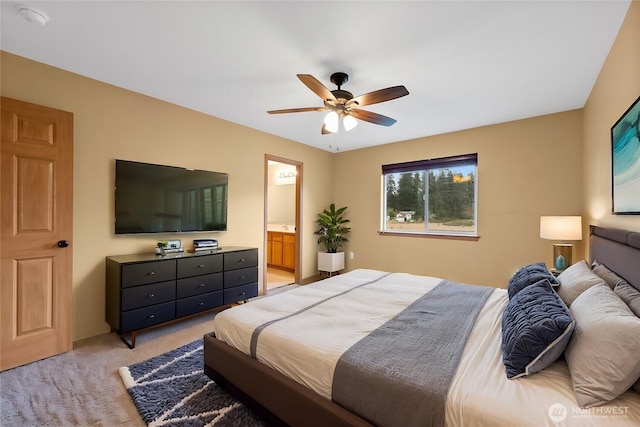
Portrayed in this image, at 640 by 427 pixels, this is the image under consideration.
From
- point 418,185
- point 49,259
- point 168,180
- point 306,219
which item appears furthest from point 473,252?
point 49,259

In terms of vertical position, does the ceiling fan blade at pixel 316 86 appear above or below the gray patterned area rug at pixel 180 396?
above

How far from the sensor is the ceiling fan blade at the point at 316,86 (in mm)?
1990

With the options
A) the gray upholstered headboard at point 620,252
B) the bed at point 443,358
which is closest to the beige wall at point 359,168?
the gray upholstered headboard at point 620,252

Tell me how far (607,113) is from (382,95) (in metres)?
1.87

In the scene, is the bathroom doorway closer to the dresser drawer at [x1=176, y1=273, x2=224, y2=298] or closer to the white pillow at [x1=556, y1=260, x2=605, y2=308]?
the dresser drawer at [x1=176, y1=273, x2=224, y2=298]

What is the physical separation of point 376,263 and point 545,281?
3297 millimetres

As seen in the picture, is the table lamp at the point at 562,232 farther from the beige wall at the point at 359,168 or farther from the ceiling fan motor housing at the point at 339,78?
the ceiling fan motor housing at the point at 339,78

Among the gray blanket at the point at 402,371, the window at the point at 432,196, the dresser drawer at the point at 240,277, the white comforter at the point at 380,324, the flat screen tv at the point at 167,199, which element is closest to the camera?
the white comforter at the point at 380,324

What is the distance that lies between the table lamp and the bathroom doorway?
3.52 m

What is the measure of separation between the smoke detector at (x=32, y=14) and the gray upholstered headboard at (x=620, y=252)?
384 centimetres

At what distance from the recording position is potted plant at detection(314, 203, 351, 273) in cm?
510

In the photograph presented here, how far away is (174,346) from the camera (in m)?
2.61

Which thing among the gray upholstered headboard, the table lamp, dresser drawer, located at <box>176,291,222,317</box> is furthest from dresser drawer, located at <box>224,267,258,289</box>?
the table lamp

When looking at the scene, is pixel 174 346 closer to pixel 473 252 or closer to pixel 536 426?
pixel 536 426
